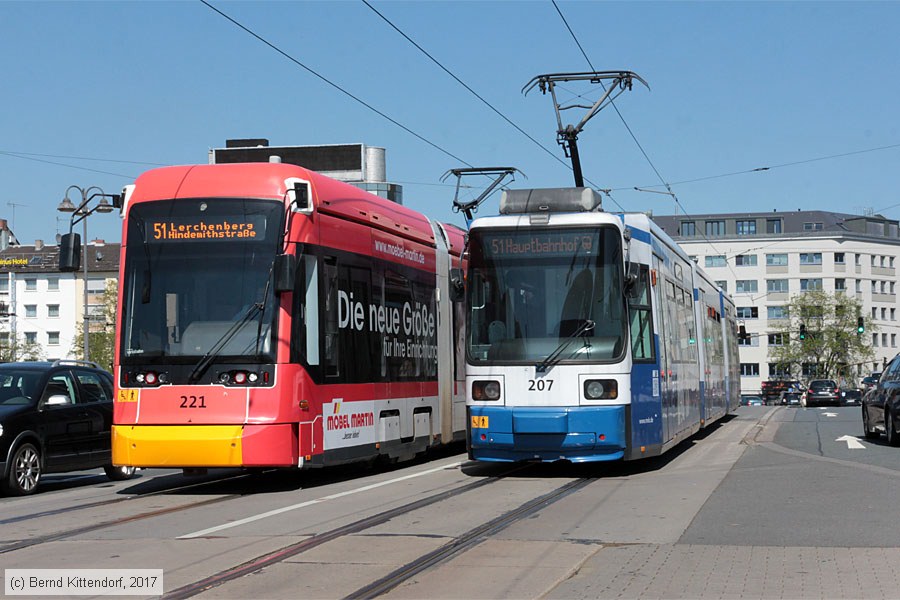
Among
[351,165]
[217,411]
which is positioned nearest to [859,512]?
[217,411]

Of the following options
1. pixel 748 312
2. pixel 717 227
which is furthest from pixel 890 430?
pixel 717 227

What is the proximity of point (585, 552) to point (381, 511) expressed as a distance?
3123 mm

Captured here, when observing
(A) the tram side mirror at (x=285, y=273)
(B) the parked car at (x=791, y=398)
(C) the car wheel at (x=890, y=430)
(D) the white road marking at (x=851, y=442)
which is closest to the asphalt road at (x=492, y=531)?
(A) the tram side mirror at (x=285, y=273)

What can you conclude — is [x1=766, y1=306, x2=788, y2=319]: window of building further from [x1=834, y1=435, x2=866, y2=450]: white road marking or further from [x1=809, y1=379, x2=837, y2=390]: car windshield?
[x1=834, y1=435, x2=866, y2=450]: white road marking

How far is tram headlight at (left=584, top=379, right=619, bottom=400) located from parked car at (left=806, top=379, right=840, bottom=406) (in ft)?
184

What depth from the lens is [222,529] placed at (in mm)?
10328

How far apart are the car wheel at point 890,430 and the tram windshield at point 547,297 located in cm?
813

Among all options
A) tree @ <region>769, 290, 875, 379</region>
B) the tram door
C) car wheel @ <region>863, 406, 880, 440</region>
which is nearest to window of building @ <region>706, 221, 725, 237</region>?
tree @ <region>769, 290, 875, 379</region>

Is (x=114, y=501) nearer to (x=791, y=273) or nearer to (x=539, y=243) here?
(x=539, y=243)

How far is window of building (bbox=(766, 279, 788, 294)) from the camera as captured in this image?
121 m

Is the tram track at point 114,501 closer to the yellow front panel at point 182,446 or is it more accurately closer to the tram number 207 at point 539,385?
the yellow front panel at point 182,446

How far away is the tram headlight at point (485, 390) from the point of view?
14.9 meters

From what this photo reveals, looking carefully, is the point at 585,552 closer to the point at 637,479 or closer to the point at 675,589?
the point at 675,589

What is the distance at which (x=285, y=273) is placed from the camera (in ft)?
42.3
